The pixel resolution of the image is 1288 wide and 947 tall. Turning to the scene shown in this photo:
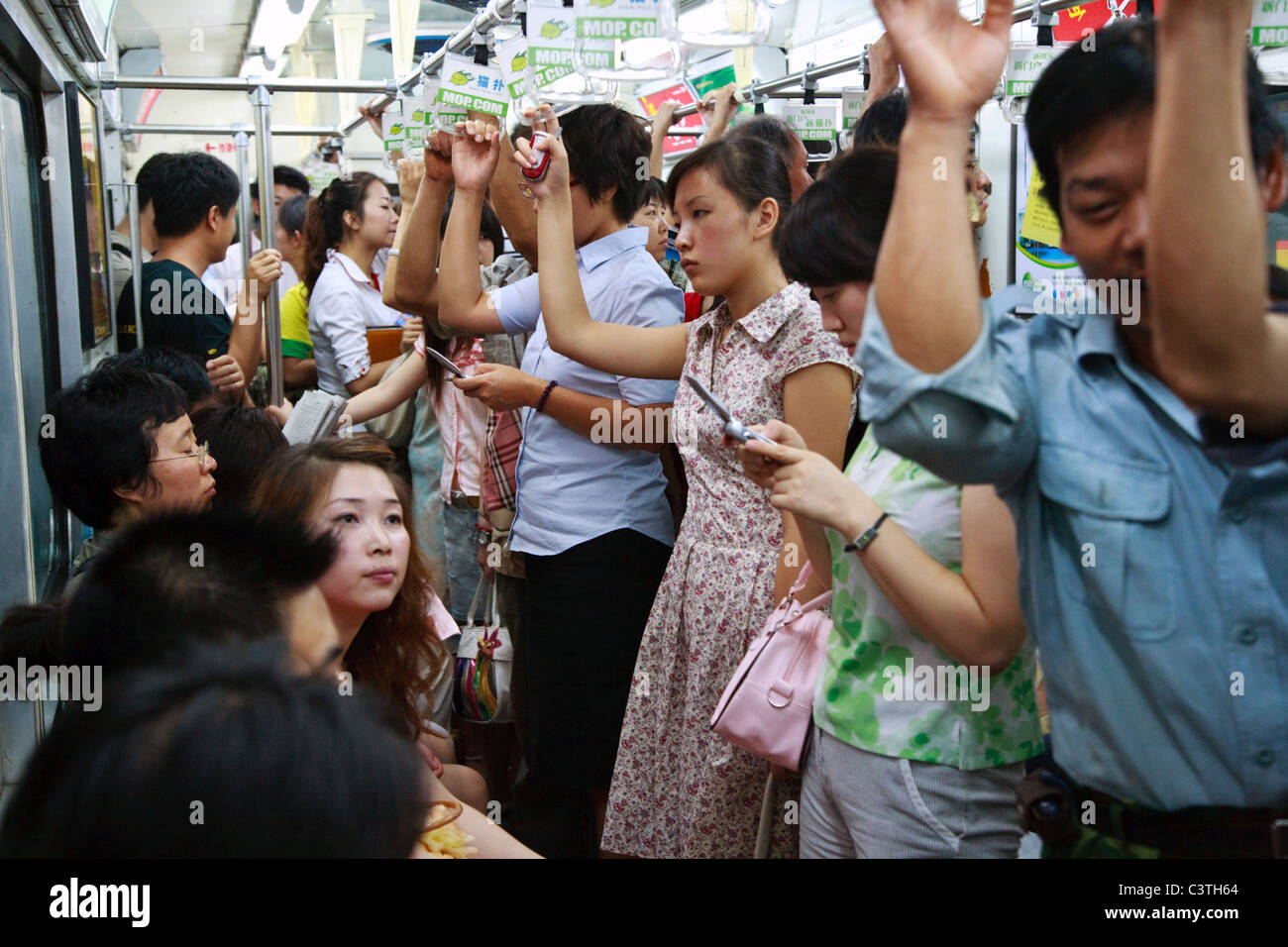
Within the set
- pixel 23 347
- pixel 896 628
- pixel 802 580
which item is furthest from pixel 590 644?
pixel 23 347

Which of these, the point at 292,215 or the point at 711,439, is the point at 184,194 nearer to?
the point at 711,439

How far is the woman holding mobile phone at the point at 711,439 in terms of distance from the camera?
1.96 meters

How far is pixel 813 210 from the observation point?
1525 millimetres

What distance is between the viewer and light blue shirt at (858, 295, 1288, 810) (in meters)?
0.89

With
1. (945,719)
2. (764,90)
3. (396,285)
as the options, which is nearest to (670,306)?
(396,285)

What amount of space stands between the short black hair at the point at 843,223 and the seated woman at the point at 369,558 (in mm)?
825

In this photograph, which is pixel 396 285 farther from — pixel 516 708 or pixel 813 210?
pixel 813 210

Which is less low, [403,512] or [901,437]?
[901,437]

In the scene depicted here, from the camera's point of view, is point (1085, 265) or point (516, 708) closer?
point (1085, 265)

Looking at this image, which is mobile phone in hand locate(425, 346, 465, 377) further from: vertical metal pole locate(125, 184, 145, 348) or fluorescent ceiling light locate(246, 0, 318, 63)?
fluorescent ceiling light locate(246, 0, 318, 63)

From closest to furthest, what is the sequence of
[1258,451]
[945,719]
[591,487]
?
[1258,451] < [945,719] < [591,487]

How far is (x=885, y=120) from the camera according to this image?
229cm

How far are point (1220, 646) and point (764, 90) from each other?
326cm

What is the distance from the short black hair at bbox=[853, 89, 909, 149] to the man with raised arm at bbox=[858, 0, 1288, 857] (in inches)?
53.7
